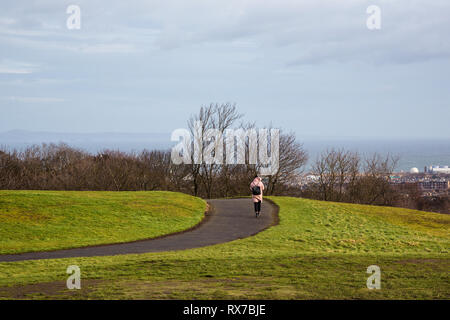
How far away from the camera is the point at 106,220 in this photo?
79.9 ft

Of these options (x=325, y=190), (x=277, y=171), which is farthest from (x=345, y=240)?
(x=325, y=190)

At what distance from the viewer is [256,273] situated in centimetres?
1240

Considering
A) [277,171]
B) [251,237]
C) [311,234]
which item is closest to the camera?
[251,237]

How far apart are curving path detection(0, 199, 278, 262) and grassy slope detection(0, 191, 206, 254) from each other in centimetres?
82

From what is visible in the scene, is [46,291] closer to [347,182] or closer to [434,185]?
[347,182]

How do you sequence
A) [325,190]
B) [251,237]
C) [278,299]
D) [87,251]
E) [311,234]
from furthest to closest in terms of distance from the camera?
[325,190], [311,234], [251,237], [87,251], [278,299]

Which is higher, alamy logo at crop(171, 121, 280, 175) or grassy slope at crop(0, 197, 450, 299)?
alamy logo at crop(171, 121, 280, 175)

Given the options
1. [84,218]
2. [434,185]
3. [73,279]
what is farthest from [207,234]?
[434,185]

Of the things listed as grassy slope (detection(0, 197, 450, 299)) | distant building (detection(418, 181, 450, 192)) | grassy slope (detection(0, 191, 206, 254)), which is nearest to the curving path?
grassy slope (detection(0, 191, 206, 254))

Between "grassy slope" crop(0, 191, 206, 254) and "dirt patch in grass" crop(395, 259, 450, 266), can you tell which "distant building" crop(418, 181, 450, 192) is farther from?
"dirt patch in grass" crop(395, 259, 450, 266)

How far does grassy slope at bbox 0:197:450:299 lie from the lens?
991cm
